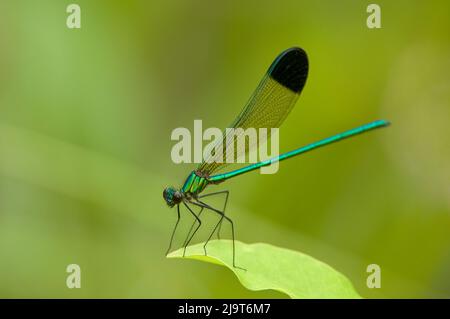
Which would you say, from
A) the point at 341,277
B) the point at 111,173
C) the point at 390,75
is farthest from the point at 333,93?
the point at 341,277

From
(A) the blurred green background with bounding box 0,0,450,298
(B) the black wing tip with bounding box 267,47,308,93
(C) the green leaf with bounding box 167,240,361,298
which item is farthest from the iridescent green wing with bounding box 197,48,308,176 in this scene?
(A) the blurred green background with bounding box 0,0,450,298

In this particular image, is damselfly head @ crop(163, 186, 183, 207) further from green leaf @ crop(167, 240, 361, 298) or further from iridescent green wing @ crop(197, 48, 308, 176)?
green leaf @ crop(167, 240, 361, 298)

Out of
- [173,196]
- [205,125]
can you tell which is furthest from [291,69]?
[205,125]

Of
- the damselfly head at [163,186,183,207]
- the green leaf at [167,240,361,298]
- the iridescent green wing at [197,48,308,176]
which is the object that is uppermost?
the iridescent green wing at [197,48,308,176]

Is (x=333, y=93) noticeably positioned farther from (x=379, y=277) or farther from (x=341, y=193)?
(x=379, y=277)

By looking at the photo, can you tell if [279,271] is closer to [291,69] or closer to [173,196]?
[173,196]

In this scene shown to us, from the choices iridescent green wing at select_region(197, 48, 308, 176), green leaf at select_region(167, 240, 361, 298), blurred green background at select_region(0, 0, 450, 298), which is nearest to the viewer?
green leaf at select_region(167, 240, 361, 298)
